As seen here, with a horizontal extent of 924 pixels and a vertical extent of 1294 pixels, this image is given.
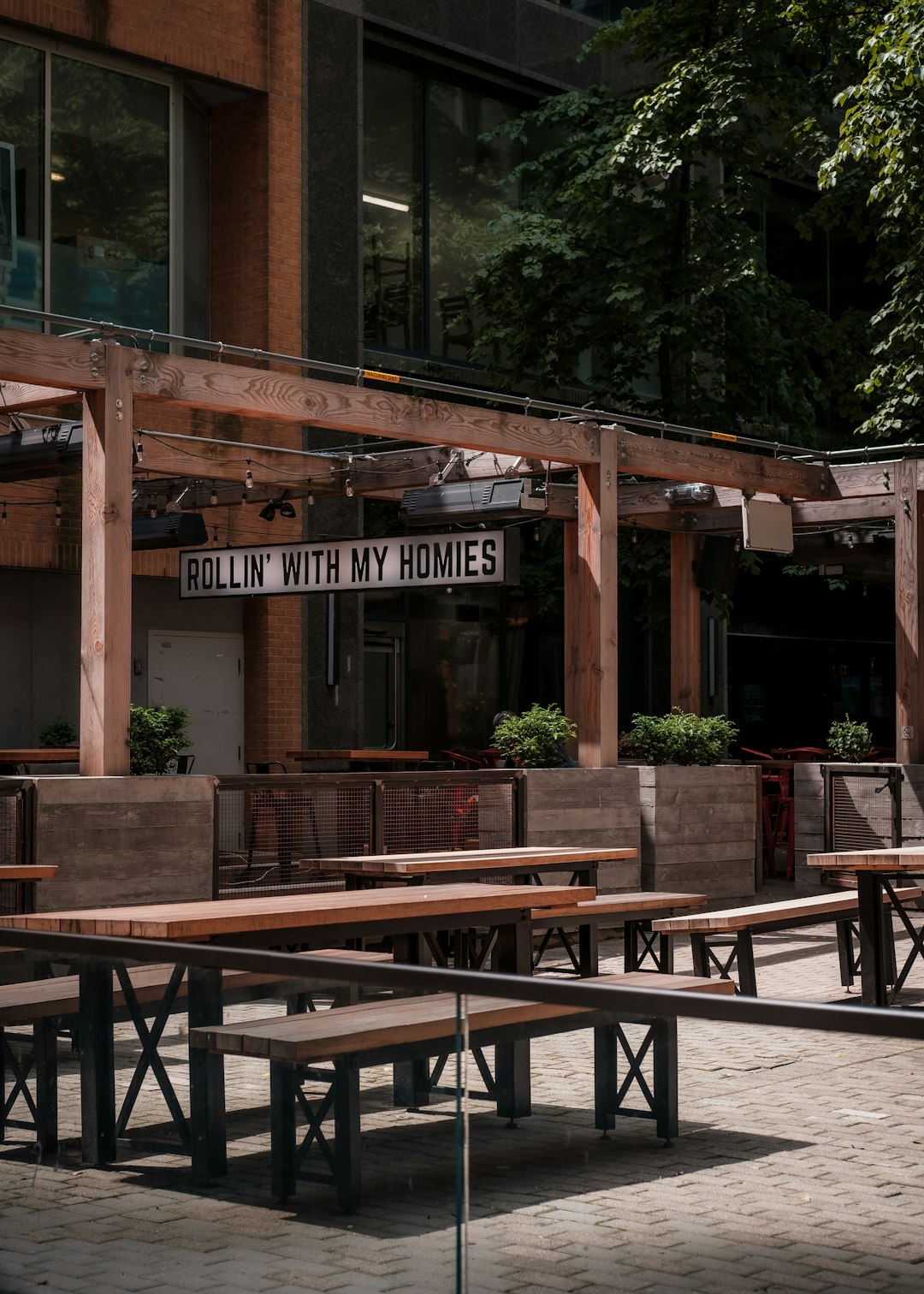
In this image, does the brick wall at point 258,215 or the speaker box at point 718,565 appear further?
the brick wall at point 258,215

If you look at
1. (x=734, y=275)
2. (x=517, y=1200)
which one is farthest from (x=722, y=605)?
(x=517, y=1200)

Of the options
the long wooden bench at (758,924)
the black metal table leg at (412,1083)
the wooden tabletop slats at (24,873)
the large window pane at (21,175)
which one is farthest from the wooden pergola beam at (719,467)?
the black metal table leg at (412,1083)

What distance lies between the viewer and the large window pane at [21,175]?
16609 millimetres

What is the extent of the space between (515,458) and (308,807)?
4269mm

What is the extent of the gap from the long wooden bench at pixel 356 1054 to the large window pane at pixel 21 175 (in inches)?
532

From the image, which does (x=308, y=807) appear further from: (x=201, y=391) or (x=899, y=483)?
(x=899, y=483)

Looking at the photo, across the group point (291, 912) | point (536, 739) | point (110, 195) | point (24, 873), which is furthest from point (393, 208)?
point (291, 912)

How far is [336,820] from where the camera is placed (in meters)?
11.1

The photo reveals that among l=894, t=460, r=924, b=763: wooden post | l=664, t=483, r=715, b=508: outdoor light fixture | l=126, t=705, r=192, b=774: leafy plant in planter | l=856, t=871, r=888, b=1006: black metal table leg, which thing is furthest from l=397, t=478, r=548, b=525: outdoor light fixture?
l=856, t=871, r=888, b=1006: black metal table leg

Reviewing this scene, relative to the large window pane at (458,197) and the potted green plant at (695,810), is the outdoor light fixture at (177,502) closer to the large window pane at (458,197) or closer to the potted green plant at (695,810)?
the potted green plant at (695,810)

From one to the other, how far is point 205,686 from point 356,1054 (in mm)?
14385

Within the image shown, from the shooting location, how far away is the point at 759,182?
2008 centimetres

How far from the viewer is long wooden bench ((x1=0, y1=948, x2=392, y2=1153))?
4.26 meters

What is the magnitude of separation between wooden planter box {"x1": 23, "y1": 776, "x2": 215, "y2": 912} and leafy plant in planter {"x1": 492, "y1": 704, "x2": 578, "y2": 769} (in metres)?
3.47
